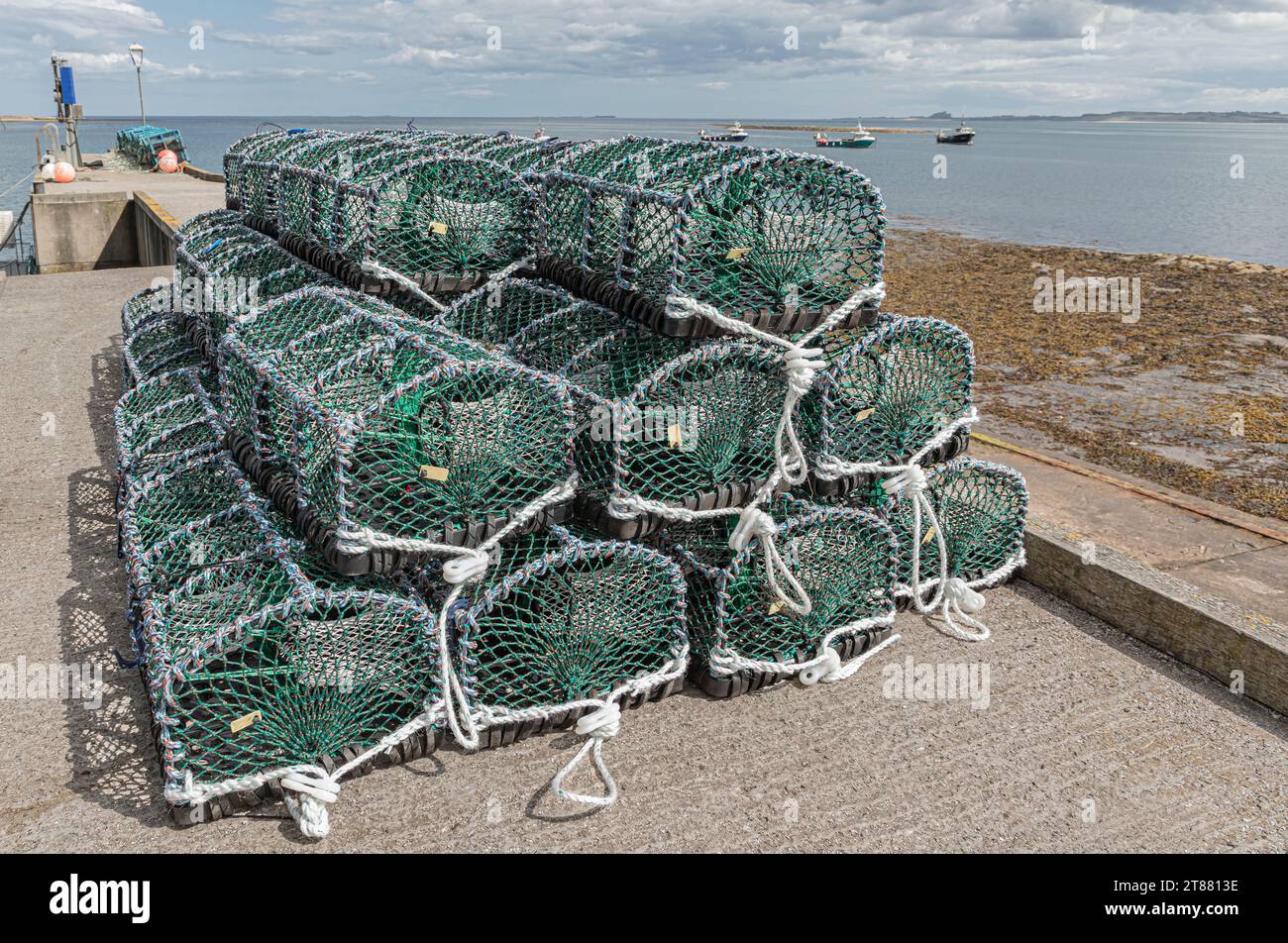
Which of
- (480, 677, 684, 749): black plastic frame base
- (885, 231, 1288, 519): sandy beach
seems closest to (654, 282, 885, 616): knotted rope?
(480, 677, 684, 749): black plastic frame base

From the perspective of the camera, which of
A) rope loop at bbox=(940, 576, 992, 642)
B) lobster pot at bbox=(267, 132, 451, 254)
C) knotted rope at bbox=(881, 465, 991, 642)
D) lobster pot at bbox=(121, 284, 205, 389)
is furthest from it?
lobster pot at bbox=(121, 284, 205, 389)

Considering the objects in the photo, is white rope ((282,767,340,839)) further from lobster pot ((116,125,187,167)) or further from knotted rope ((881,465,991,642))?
lobster pot ((116,125,187,167))

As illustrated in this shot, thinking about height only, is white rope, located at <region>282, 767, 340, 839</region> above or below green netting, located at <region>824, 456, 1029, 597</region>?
below

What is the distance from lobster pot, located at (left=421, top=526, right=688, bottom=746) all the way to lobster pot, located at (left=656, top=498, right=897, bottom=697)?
12 centimetres

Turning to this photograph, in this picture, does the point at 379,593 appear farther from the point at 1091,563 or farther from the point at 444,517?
the point at 1091,563

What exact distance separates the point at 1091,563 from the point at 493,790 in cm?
222

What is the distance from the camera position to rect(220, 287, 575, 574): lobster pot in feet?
8.41

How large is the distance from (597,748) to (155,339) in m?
3.95

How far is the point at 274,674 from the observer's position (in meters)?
2.50

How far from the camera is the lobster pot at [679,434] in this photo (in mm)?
2826

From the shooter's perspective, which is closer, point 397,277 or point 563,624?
point 563,624

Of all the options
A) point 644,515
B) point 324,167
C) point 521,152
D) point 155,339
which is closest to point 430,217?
point 521,152

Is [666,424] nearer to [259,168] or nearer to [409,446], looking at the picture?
[409,446]

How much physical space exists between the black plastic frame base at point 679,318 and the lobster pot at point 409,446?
15.3 inches
